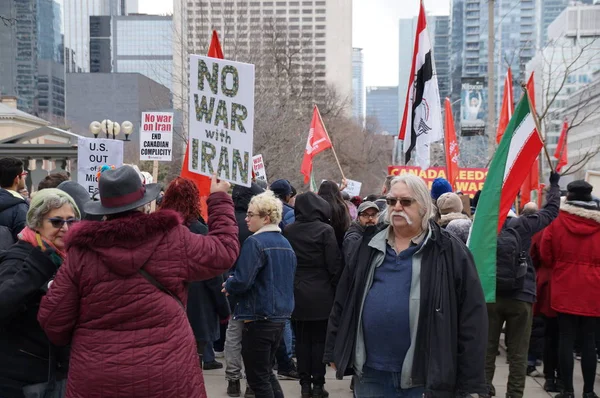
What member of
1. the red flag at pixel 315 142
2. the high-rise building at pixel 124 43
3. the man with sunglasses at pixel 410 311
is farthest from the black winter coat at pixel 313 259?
the high-rise building at pixel 124 43

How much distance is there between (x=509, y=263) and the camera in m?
6.68

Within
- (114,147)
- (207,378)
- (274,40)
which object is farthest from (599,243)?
(274,40)

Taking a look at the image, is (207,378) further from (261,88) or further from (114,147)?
(261,88)

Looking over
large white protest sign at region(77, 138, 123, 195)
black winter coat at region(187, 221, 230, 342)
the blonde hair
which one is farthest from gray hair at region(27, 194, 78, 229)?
large white protest sign at region(77, 138, 123, 195)

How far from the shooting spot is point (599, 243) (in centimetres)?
709

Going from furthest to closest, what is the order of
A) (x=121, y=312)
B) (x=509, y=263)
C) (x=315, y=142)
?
1. (x=315, y=142)
2. (x=509, y=263)
3. (x=121, y=312)

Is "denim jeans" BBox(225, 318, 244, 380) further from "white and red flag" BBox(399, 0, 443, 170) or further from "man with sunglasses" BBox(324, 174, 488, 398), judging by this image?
"white and red flag" BBox(399, 0, 443, 170)

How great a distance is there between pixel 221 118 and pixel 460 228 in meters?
2.52

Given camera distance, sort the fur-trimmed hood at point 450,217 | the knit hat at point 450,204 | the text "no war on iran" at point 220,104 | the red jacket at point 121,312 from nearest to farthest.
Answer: the red jacket at point 121,312 < the text "no war on iran" at point 220,104 < the fur-trimmed hood at point 450,217 < the knit hat at point 450,204

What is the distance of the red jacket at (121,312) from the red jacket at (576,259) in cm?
440

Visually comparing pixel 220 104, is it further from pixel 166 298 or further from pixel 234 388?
pixel 234 388

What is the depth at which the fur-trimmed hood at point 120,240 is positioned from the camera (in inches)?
146

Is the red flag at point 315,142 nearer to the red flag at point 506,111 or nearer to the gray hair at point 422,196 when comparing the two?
the red flag at point 506,111

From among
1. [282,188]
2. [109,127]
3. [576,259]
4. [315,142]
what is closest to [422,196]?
[576,259]
